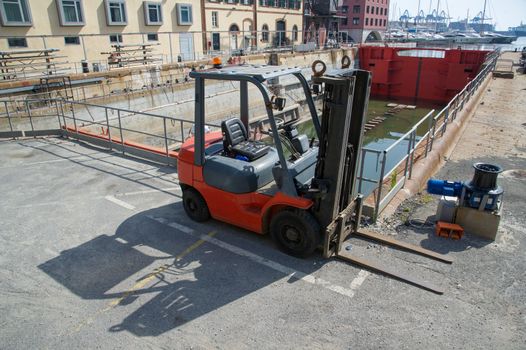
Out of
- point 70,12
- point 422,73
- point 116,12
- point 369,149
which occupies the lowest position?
point 422,73

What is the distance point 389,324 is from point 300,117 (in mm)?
3246

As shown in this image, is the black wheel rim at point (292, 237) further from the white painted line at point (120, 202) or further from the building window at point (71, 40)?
the building window at point (71, 40)

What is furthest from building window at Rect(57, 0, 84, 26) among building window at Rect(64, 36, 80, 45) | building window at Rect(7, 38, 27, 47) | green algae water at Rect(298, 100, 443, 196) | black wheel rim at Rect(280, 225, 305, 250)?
black wheel rim at Rect(280, 225, 305, 250)

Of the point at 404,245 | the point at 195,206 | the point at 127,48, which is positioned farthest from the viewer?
the point at 127,48

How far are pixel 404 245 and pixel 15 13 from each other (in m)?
23.6

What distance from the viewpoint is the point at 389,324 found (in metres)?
4.14

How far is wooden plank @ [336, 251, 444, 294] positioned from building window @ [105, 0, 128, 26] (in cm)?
2552

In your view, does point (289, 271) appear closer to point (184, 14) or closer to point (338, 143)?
point (338, 143)

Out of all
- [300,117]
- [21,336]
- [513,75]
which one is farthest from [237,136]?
[513,75]

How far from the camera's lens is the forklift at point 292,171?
4.70 metres

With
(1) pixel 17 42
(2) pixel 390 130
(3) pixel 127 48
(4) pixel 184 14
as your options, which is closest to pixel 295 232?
(2) pixel 390 130

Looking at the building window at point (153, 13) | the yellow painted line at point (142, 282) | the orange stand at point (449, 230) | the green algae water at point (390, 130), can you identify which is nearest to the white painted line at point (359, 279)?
the orange stand at point (449, 230)

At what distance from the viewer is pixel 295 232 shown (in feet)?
17.0

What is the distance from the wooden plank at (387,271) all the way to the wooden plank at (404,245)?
22.5 inches
